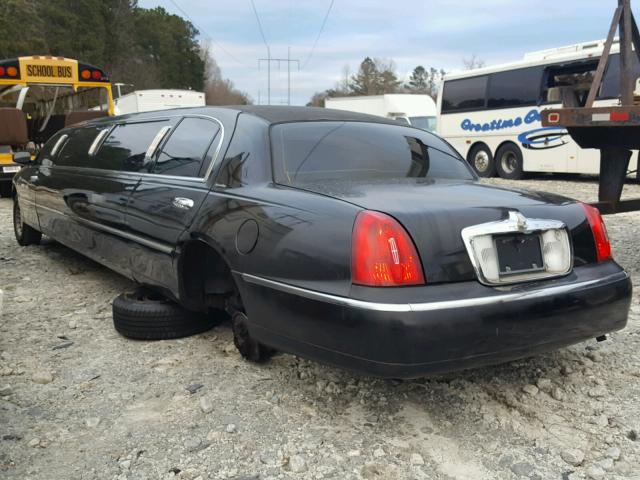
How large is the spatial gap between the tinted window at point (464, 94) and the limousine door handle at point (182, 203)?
49.2 feet

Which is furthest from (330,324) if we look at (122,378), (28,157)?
(28,157)

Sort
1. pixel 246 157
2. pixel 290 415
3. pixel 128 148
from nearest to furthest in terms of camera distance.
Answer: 1. pixel 290 415
2. pixel 246 157
3. pixel 128 148

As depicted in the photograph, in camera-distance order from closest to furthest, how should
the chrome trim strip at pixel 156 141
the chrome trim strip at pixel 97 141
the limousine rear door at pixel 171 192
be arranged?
the limousine rear door at pixel 171 192, the chrome trim strip at pixel 156 141, the chrome trim strip at pixel 97 141

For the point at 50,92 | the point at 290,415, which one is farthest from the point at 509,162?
the point at 290,415

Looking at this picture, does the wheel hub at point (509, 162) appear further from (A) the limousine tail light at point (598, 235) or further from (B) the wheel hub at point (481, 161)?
(A) the limousine tail light at point (598, 235)

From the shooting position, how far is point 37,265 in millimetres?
6227

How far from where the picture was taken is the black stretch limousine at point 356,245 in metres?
2.59

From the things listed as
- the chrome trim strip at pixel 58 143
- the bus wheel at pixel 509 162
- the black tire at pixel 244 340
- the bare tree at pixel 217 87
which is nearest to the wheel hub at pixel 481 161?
the bus wheel at pixel 509 162

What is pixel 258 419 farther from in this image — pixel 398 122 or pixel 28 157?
pixel 28 157

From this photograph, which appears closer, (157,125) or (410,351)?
(410,351)

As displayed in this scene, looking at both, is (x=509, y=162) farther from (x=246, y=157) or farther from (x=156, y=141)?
(x=246, y=157)

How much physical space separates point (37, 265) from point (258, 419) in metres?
4.17

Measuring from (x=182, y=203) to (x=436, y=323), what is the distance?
177cm

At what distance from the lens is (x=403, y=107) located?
24.1 metres
